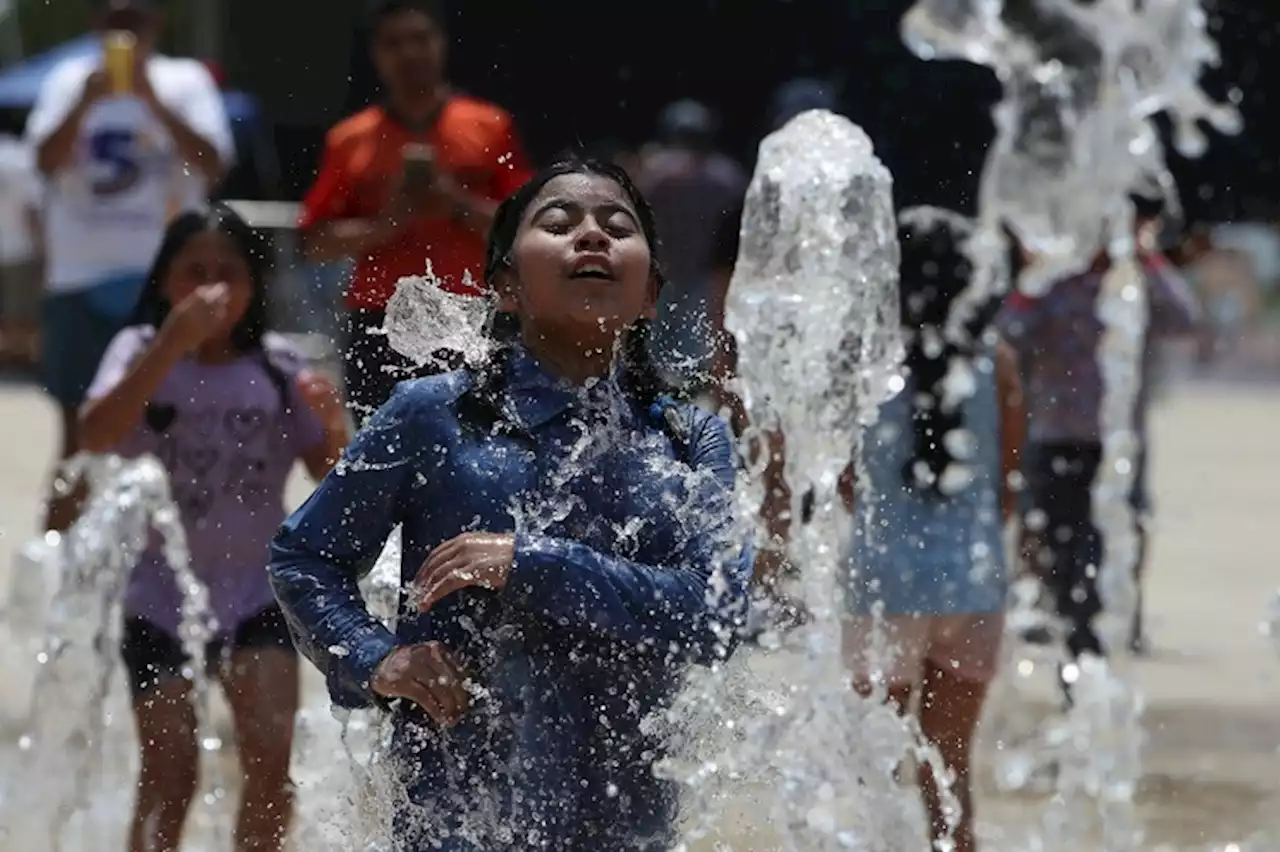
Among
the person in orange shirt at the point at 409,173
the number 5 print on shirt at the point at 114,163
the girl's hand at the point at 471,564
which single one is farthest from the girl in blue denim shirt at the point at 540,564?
the number 5 print on shirt at the point at 114,163

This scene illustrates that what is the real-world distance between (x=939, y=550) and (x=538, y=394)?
1.88 m

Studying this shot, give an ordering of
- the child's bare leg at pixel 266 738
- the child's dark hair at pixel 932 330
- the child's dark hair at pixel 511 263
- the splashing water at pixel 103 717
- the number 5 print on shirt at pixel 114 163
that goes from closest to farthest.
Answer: the child's dark hair at pixel 511 263, the child's bare leg at pixel 266 738, the splashing water at pixel 103 717, the child's dark hair at pixel 932 330, the number 5 print on shirt at pixel 114 163

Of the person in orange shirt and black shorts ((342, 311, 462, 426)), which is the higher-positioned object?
the person in orange shirt

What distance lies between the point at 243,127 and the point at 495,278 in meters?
4.03

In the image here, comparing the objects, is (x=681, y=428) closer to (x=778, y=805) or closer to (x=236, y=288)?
(x=778, y=805)

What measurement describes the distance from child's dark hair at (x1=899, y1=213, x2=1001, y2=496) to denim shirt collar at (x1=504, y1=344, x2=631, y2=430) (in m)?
1.84

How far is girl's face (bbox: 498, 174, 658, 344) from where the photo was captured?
2865mm

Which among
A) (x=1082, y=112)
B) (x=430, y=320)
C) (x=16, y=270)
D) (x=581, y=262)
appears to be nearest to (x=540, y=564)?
(x=581, y=262)

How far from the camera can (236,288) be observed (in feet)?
15.2

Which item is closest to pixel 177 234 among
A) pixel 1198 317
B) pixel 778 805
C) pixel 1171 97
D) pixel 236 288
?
pixel 236 288

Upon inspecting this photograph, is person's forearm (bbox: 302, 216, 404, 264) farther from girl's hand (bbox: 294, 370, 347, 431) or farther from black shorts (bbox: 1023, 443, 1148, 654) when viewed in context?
black shorts (bbox: 1023, 443, 1148, 654)

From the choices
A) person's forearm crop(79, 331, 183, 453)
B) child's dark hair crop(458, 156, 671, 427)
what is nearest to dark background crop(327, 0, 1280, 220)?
person's forearm crop(79, 331, 183, 453)

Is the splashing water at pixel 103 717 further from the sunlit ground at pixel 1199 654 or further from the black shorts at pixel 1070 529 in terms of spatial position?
the black shorts at pixel 1070 529

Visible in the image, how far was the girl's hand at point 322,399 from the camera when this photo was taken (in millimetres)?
4484
